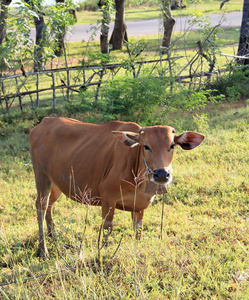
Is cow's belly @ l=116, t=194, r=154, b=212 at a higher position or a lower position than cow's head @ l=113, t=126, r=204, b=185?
lower

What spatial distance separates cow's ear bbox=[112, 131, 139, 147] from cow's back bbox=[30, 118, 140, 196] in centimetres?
33

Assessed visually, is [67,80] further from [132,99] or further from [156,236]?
[156,236]

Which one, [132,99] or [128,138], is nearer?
[128,138]


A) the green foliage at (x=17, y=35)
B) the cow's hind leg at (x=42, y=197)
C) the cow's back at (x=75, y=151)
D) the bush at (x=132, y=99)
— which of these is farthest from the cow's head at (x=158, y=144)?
the green foliage at (x=17, y=35)

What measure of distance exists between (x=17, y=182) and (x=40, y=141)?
6.29 feet

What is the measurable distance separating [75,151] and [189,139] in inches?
57.8

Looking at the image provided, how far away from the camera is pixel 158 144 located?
3857 millimetres

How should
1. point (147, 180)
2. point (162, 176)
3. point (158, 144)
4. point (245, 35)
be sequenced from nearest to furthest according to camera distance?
point (162, 176) → point (158, 144) → point (147, 180) → point (245, 35)

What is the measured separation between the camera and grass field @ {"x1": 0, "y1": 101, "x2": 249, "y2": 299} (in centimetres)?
327

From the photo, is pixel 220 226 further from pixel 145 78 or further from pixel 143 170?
pixel 145 78

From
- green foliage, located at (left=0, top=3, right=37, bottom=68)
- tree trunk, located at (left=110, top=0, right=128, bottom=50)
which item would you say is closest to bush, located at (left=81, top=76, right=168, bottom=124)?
green foliage, located at (left=0, top=3, right=37, bottom=68)

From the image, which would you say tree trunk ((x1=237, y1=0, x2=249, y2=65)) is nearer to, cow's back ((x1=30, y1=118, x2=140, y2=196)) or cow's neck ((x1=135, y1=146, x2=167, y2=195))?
cow's back ((x1=30, y1=118, x2=140, y2=196))

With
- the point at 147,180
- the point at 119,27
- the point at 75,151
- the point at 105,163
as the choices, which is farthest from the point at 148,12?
the point at 147,180

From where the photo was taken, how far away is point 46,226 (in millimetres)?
5320
